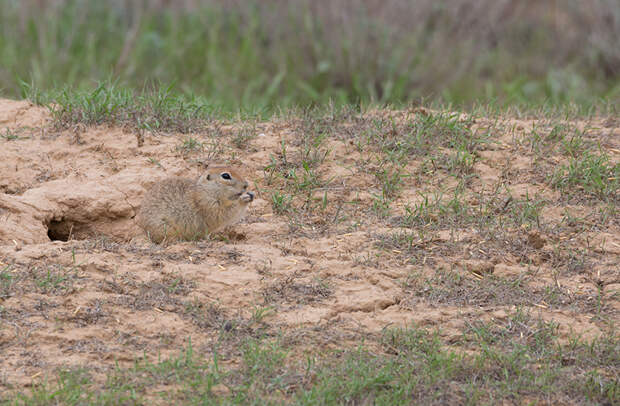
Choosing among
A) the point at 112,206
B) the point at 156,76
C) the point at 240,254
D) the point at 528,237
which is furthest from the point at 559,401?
the point at 156,76

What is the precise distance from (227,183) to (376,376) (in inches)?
78.4

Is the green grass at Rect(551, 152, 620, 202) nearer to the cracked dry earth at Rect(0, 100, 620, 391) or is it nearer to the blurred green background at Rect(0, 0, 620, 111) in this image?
the cracked dry earth at Rect(0, 100, 620, 391)

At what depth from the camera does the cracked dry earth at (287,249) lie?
4.05 m

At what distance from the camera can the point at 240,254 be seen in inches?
186

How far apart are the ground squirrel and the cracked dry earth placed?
6.5 inches

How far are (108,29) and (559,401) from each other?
812 centimetres

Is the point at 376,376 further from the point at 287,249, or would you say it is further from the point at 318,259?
the point at 287,249

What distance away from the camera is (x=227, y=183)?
5.23 metres

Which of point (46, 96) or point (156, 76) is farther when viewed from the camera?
point (156, 76)

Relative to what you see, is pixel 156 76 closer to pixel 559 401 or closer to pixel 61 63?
pixel 61 63

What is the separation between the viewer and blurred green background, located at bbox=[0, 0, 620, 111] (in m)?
9.55

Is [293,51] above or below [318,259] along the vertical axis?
below

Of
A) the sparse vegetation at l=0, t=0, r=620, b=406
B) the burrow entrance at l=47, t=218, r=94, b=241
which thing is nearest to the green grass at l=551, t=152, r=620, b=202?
the sparse vegetation at l=0, t=0, r=620, b=406

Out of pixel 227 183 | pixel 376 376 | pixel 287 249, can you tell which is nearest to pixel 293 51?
pixel 227 183
